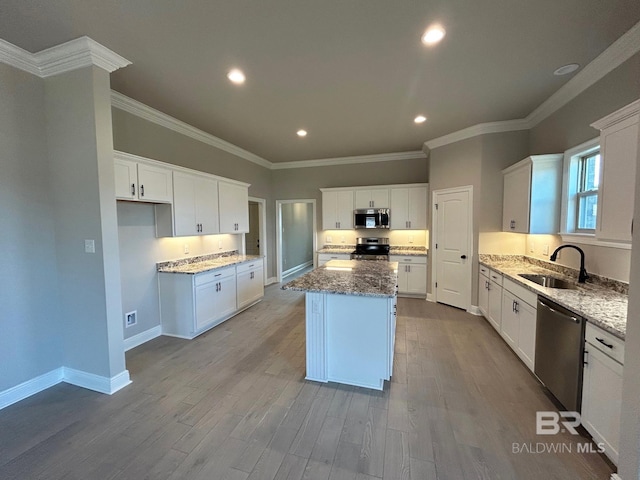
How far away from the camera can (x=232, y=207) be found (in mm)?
4648

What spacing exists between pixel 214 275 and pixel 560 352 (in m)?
3.87

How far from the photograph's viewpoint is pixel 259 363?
2.91m

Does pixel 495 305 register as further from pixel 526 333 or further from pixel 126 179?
pixel 126 179

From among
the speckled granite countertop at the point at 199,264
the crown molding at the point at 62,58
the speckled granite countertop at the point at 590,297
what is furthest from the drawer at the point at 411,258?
the crown molding at the point at 62,58

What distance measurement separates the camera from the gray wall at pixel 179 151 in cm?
320

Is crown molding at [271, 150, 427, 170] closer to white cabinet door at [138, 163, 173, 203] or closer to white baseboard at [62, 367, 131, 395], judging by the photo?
white cabinet door at [138, 163, 173, 203]

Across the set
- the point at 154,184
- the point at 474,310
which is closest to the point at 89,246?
the point at 154,184

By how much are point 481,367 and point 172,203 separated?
4079 millimetres

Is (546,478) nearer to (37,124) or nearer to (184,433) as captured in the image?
(184,433)

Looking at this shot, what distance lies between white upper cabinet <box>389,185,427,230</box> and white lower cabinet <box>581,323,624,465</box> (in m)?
3.81

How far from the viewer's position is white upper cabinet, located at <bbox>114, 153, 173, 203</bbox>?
9.21 feet

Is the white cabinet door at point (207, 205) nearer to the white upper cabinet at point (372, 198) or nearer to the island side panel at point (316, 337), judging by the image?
the island side panel at point (316, 337)

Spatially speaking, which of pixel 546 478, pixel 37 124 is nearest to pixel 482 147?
pixel 546 478

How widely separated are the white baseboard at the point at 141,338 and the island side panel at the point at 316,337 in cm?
226
